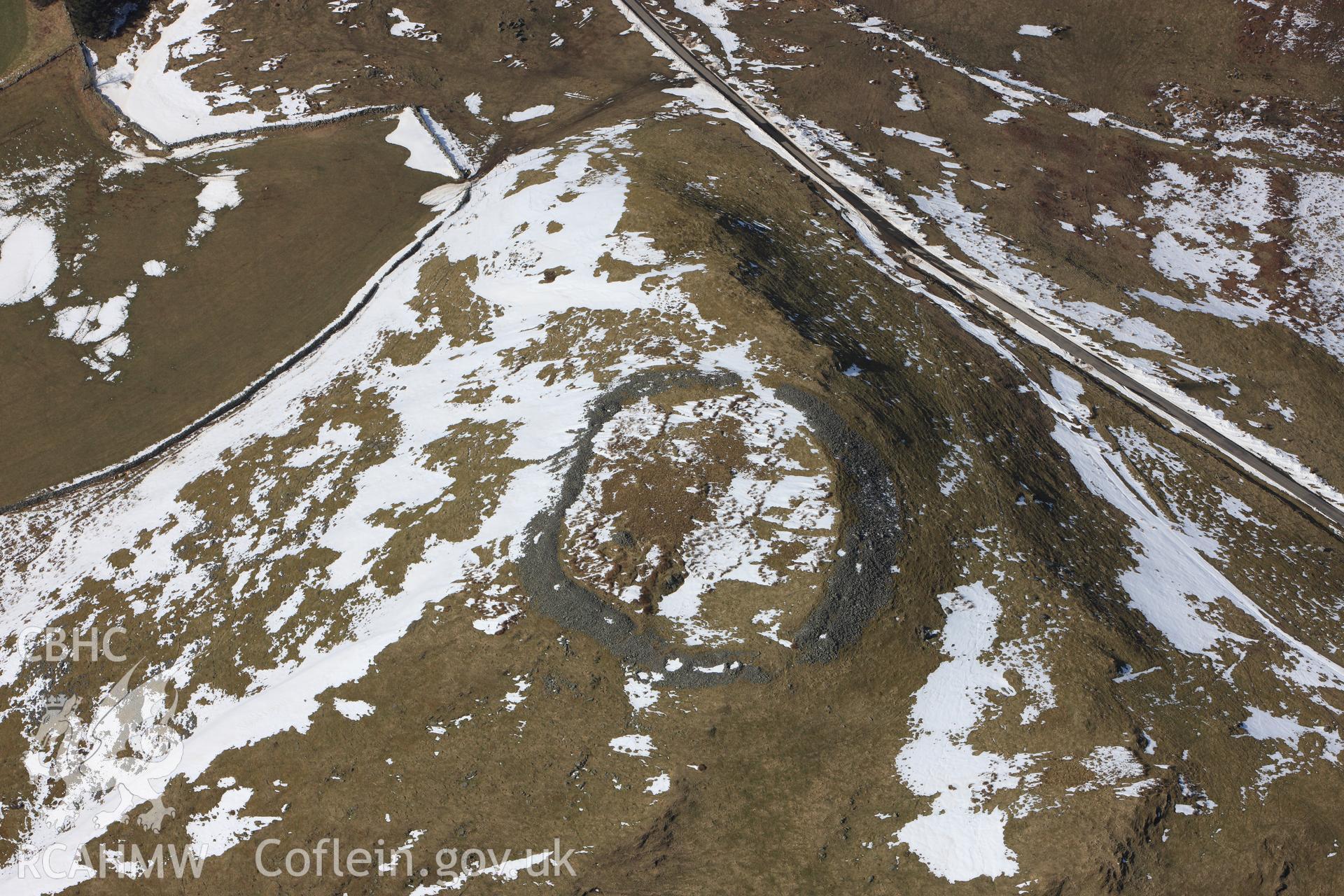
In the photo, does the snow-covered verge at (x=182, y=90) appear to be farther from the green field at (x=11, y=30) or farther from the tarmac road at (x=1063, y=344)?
the tarmac road at (x=1063, y=344)

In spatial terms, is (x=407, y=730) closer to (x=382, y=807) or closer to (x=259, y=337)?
(x=382, y=807)

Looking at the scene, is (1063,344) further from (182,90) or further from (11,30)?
(11,30)

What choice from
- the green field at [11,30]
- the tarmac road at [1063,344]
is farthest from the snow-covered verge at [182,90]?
the tarmac road at [1063,344]

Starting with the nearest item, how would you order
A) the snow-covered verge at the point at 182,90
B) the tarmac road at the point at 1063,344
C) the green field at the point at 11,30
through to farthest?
the tarmac road at the point at 1063,344 → the snow-covered verge at the point at 182,90 → the green field at the point at 11,30

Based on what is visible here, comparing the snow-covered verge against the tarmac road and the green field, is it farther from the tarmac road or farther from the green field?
the tarmac road

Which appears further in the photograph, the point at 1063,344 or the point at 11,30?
the point at 11,30

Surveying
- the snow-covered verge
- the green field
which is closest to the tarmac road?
the snow-covered verge

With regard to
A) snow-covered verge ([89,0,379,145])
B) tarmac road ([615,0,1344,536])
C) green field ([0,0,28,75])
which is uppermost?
green field ([0,0,28,75])

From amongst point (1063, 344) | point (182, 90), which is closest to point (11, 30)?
point (182, 90)
